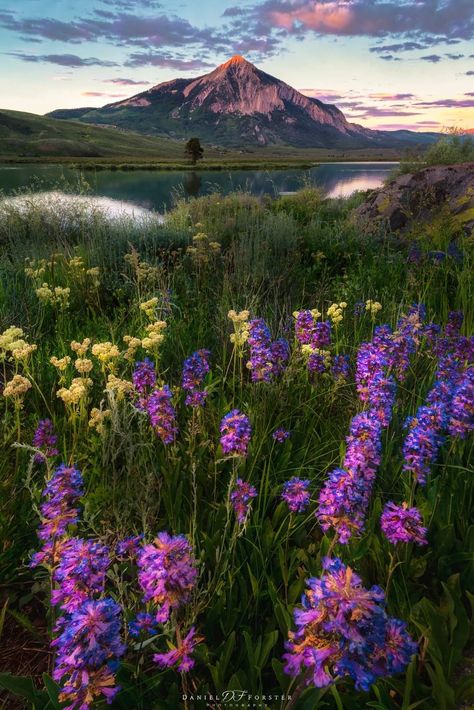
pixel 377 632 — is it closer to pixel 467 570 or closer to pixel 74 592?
pixel 74 592

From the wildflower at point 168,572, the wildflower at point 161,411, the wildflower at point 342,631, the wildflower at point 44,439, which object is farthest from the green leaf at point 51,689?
the wildflower at point 44,439

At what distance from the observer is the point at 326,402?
3498mm

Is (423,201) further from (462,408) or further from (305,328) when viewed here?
(462,408)

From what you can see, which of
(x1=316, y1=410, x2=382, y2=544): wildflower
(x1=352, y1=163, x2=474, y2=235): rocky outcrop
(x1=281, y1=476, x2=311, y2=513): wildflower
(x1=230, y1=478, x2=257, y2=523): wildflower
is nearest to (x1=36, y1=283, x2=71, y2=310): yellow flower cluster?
(x1=230, y1=478, x2=257, y2=523): wildflower

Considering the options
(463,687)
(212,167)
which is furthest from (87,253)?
(212,167)

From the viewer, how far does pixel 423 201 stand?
10.1 metres

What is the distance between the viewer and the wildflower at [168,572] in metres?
1.20

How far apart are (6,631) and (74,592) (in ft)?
4.32

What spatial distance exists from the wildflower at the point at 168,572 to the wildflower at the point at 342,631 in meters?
0.32

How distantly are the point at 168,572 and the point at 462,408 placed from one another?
169 centimetres

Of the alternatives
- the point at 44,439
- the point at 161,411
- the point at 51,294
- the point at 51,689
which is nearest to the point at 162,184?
the point at 51,294

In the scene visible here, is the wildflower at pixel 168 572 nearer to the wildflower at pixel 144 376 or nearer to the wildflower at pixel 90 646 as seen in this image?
the wildflower at pixel 90 646

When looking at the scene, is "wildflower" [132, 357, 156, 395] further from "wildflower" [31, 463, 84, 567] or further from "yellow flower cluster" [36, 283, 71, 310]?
"yellow flower cluster" [36, 283, 71, 310]

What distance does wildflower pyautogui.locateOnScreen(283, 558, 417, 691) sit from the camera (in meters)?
0.96
